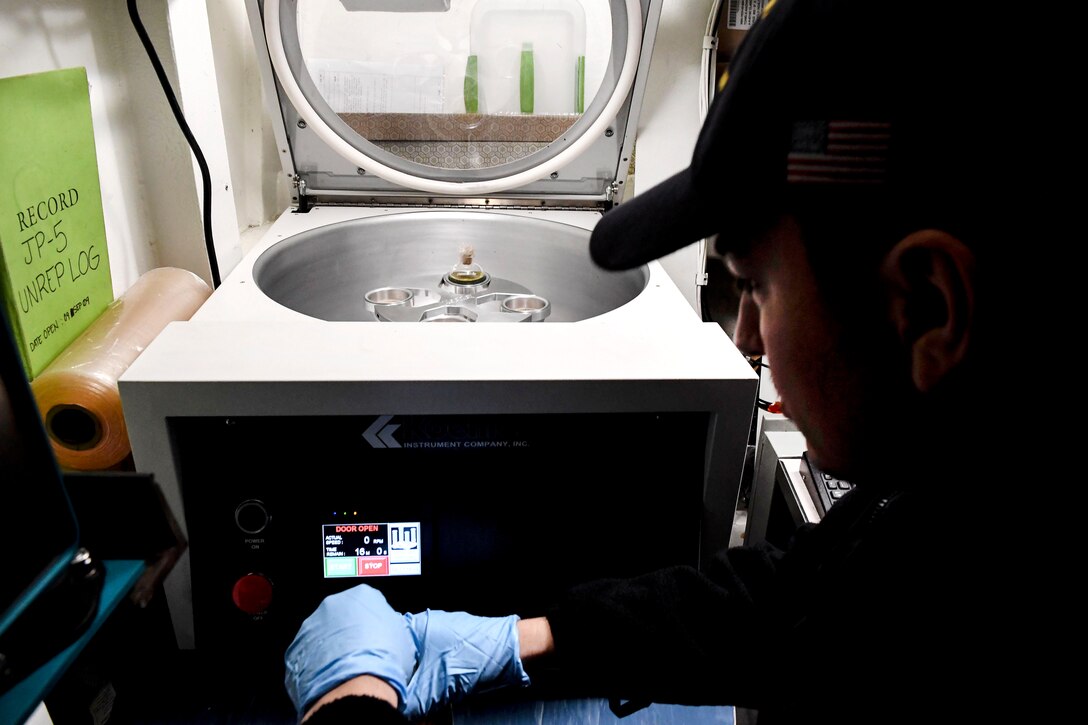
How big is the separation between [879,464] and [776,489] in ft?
2.25

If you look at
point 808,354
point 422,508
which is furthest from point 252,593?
point 808,354

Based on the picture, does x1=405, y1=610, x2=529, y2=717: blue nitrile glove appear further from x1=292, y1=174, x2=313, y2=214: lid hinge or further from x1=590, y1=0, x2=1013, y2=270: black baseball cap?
x1=292, y1=174, x2=313, y2=214: lid hinge

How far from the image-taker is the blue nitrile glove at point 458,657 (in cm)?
85

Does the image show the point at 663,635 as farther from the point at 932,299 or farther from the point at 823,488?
the point at 932,299

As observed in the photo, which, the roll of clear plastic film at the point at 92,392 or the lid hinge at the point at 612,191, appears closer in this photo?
the roll of clear plastic film at the point at 92,392

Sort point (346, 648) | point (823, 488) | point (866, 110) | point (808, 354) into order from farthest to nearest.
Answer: point (823, 488) → point (346, 648) → point (808, 354) → point (866, 110)

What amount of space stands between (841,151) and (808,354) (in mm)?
177

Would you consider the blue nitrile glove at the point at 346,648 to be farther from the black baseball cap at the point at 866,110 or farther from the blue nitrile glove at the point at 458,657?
the black baseball cap at the point at 866,110

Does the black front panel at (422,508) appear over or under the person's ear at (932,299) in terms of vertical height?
under

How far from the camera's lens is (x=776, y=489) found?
1220 millimetres

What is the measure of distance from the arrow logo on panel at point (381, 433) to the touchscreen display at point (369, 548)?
0.10 metres

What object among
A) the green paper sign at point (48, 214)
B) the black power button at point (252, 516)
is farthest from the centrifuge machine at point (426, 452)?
the green paper sign at point (48, 214)

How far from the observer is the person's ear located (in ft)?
1.44

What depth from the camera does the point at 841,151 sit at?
0.45 m
